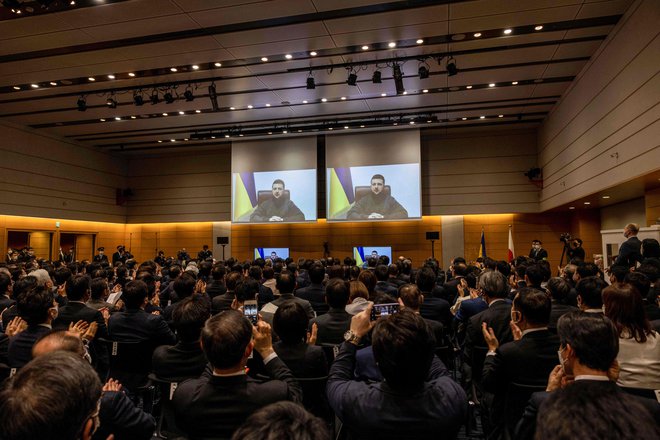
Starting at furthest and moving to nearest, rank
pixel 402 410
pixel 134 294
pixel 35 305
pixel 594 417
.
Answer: pixel 134 294 → pixel 35 305 → pixel 402 410 → pixel 594 417

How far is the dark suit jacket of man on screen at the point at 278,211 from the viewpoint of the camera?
1421 cm

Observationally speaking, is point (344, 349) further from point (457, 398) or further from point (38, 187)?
point (38, 187)

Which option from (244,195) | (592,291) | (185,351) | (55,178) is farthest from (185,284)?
(55,178)

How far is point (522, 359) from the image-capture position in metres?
2.35

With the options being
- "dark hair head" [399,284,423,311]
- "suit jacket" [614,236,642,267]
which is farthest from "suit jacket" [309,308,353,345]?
"suit jacket" [614,236,642,267]

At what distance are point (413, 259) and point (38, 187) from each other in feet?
43.8

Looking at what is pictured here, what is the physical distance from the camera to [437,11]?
702 centimetres

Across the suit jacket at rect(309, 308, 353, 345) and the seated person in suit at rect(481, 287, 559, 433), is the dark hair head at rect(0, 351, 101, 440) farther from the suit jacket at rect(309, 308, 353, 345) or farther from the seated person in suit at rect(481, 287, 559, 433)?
the suit jacket at rect(309, 308, 353, 345)

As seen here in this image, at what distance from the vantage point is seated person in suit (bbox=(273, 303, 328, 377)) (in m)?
2.47

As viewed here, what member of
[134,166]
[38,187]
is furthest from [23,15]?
[134,166]

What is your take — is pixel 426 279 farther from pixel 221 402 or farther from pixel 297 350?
pixel 221 402

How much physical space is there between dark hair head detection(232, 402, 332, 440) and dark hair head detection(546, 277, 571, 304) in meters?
3.51

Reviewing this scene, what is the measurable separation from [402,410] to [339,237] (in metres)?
14.0

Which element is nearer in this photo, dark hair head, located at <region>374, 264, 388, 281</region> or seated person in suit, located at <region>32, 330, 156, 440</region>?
seated person in suit, located at <region>32, 330, 156, 440</region>
